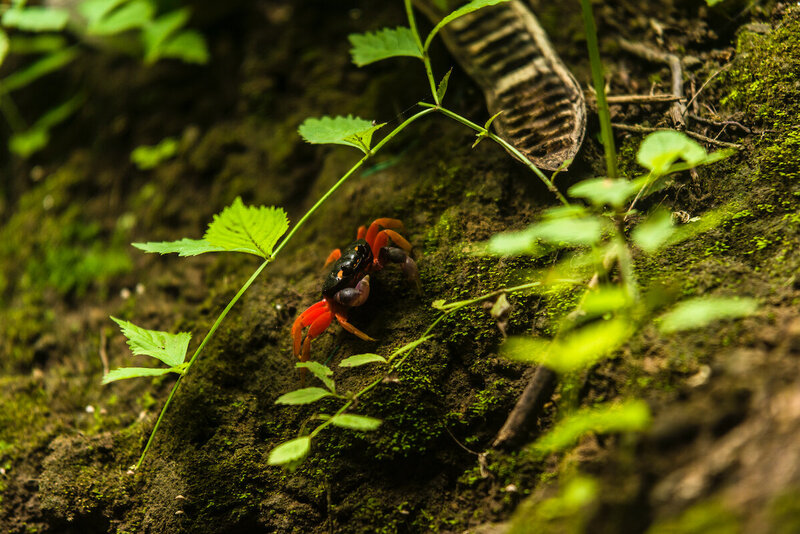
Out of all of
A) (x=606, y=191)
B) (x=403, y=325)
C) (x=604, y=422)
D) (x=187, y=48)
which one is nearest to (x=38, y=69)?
(x=187, y=48)

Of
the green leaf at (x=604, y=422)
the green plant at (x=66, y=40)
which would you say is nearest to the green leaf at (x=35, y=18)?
the green plant at (x=66, y=40)

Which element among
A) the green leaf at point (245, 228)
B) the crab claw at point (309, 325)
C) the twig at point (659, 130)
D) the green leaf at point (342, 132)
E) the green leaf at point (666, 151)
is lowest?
the crab claw at point (309, 325)

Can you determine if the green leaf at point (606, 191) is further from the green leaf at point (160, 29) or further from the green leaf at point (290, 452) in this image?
the green leaf at point (160, 29)

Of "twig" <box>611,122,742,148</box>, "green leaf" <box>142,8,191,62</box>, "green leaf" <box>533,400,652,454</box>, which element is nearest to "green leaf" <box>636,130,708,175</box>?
"green leaf" <box>533,400,652,454</box>

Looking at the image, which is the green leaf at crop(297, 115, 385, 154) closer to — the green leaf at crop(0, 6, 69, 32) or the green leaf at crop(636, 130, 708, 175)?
the green leaf at crop(636, 130, 708, 175)

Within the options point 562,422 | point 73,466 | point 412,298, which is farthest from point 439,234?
point 73,466

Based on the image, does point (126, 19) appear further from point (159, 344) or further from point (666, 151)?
point (666, 151)

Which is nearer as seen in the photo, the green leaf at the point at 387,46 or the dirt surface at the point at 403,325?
the dirt surface at the point at 403,325
